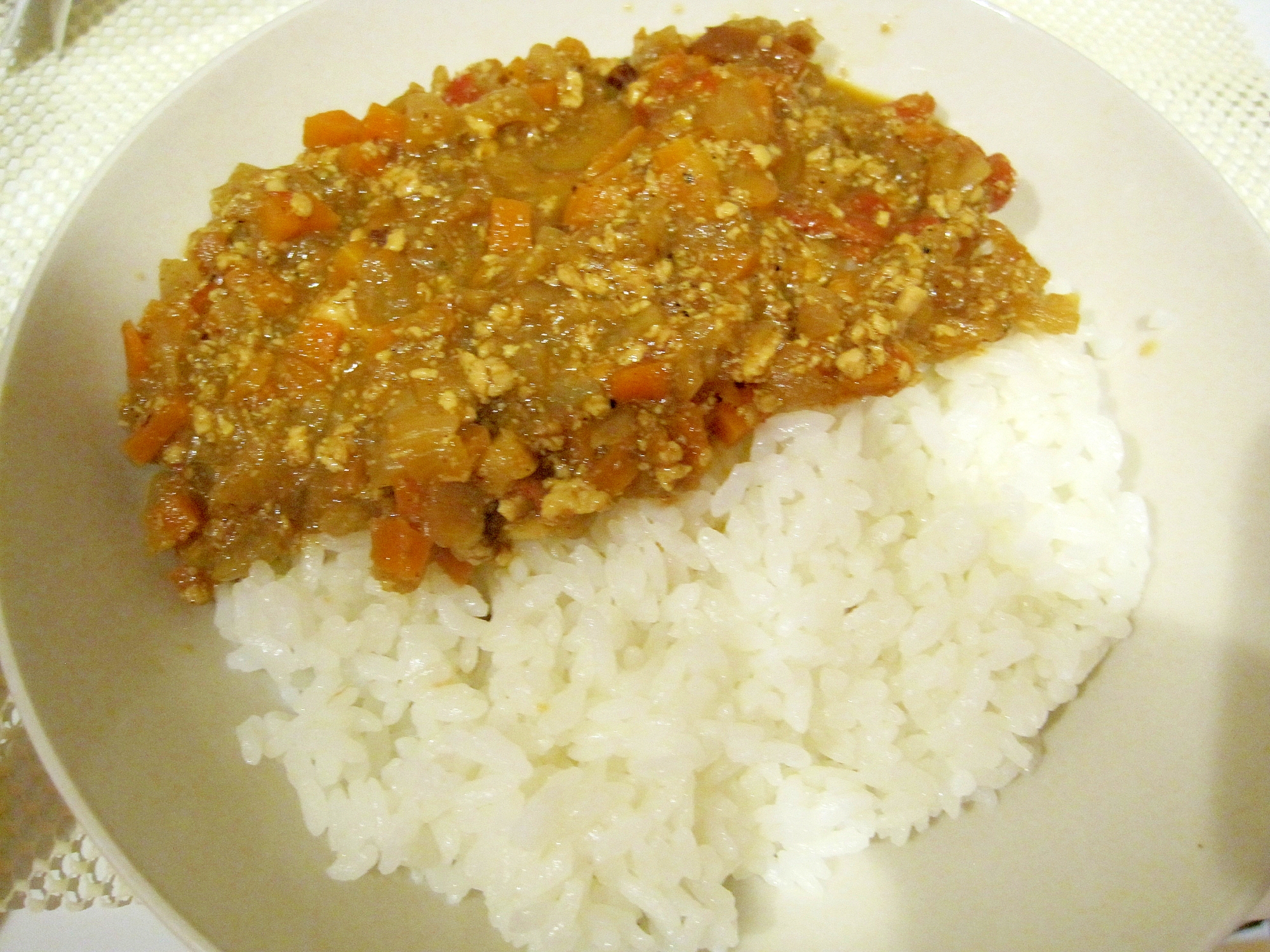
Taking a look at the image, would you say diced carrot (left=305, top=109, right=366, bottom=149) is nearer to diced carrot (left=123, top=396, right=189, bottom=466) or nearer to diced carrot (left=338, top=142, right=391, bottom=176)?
diced carrot (left=338, top=142, right=391, bottom=176)

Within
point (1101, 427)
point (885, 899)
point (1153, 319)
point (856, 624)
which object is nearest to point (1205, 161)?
point (1153, 319)

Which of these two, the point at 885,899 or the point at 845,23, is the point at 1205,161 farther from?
the point at 885,899

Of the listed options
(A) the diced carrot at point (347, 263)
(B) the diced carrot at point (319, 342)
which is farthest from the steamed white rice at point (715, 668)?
(A) the diced carrot at point (347, 263)

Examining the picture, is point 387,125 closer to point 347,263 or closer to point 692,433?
point 347,263

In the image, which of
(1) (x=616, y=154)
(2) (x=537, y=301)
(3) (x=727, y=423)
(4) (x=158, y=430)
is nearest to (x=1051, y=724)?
(3) (x=727, y=423)

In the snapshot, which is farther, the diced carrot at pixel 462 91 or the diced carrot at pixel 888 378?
the diced carrot at pixel 462 91

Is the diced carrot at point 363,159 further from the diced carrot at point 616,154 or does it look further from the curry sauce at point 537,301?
the diced carrot at point 616,154

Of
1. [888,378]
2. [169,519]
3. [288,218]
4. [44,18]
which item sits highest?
[888,378]
